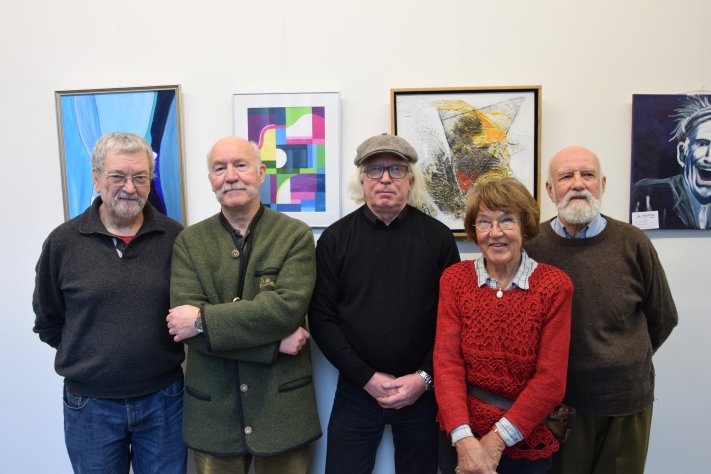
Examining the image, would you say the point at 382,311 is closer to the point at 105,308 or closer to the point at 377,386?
the point at 377,386

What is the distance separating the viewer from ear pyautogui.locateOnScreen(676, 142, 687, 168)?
190 centimetres

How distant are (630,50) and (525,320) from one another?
1428mm

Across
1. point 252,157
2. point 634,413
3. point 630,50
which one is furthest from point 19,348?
point 630,50

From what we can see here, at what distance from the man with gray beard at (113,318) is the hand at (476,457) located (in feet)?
3.39

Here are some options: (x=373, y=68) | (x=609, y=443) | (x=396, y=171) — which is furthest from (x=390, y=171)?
(x=609, y=443)

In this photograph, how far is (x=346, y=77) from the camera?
1.94m

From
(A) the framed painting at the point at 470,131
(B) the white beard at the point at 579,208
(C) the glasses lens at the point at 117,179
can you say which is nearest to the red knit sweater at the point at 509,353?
(B) the white beard at the point at 579,208

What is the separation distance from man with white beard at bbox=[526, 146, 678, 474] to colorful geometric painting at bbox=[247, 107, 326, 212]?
0.97m

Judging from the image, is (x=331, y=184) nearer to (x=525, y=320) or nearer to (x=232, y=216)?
(x=232, y=216)

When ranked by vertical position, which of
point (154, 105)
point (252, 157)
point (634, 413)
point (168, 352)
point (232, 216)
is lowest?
point (634, 413)

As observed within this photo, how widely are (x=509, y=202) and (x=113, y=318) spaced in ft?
4.47

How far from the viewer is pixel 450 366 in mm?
1365

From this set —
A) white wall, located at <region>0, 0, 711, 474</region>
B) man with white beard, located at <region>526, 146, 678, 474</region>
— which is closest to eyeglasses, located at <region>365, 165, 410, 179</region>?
white wall, located at <region>0, 0, 711, 474</region>

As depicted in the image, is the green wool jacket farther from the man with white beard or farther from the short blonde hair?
the man with white beard
